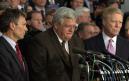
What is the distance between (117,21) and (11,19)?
1.65 metres

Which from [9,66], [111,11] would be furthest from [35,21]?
[9,66]

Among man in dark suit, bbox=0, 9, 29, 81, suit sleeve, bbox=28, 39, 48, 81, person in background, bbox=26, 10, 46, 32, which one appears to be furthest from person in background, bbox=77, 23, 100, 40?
man in dark suit, bbox=0, 9, 29, 81

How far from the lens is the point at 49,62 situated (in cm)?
532

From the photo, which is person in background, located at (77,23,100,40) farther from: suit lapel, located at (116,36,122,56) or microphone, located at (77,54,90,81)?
microphone, located at (77,54,90,81)

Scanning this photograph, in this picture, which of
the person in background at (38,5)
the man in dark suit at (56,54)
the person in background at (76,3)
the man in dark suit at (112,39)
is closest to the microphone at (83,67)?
the man in dark suit at (56,54)

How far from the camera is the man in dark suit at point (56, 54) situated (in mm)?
5297

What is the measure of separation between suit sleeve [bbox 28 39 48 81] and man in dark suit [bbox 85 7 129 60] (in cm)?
109

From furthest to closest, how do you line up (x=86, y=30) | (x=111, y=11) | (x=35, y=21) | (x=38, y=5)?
1. (x=38, y=5)
2. (x=35, y=21)
3. (x=86, y=30)
4. (x=111, y=11)

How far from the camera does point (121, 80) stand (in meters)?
5.23

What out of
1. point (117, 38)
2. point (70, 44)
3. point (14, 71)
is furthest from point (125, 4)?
point (14, 71)

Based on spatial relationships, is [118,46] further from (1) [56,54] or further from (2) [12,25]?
(2) [12,25]

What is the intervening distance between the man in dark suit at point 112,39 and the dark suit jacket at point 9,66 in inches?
58.3

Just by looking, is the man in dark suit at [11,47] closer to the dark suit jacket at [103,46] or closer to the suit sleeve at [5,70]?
the suit sleeve at [5,70]

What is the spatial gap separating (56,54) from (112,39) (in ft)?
3.85
